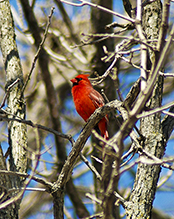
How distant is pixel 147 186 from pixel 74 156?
80 centimetres

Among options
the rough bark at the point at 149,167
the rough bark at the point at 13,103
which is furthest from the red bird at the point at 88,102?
the rough bark at the point at 149,167

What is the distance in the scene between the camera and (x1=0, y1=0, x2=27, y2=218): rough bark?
314 cm

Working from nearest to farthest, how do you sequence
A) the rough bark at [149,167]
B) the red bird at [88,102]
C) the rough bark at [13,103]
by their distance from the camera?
1. the rough bark at [149,167]
2. the rough bark at [13,103]
3. the red bird at [88,102]

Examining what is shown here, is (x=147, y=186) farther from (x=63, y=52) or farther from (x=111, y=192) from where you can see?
(x=63, y=52)

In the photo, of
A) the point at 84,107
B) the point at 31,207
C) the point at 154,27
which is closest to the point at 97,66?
the point at 84,107

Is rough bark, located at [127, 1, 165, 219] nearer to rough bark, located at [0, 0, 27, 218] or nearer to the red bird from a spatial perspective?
rough bark, located at [0, 0, 27, 218]

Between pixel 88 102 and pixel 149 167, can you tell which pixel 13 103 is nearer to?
pixel 88 102

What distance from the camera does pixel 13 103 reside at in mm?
3680

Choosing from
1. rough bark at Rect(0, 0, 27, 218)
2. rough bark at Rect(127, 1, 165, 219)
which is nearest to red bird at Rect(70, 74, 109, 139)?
rough bark at Rect(0, 0, 27, 218)

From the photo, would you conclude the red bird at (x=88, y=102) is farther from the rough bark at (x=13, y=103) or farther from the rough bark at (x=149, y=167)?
the rough bark at (x=149, y=167)

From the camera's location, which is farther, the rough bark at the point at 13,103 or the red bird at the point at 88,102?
the red bird at the point at 88,102

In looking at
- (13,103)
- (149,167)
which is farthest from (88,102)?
(149,167)

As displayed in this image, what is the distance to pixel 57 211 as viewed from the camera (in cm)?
283

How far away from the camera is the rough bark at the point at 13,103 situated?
314 centimetres
